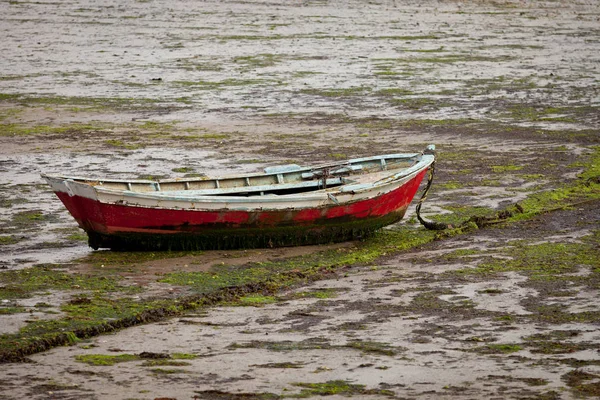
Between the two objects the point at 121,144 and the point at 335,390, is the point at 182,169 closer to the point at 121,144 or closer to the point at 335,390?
the point at 121,144

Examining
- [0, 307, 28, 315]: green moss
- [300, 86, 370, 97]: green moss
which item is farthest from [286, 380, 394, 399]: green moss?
[300, 86, 370, 97]: green moss

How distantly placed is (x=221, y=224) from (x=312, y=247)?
1.01 meters

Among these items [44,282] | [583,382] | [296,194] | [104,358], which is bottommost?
[583,382]

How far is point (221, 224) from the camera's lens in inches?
425

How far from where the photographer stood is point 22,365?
305 inches

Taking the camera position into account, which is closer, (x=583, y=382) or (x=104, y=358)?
(x=583, y=382)

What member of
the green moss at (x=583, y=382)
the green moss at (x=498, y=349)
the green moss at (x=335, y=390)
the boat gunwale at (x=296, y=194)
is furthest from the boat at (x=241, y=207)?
the green moss at (x=583, y=382)

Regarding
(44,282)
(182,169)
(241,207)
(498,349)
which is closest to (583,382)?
(498,349)

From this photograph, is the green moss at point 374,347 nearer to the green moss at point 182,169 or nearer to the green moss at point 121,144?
the green moss at point 182,169

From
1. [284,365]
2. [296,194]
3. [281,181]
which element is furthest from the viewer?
[281,181]

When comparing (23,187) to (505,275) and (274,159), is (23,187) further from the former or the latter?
(505,275)

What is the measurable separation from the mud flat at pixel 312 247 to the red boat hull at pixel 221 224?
18 cm

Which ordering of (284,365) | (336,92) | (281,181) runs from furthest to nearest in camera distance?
1. (336,92)
2. (281,181)
3. (284,365)

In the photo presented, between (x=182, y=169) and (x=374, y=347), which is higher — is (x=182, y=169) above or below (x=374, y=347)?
above
